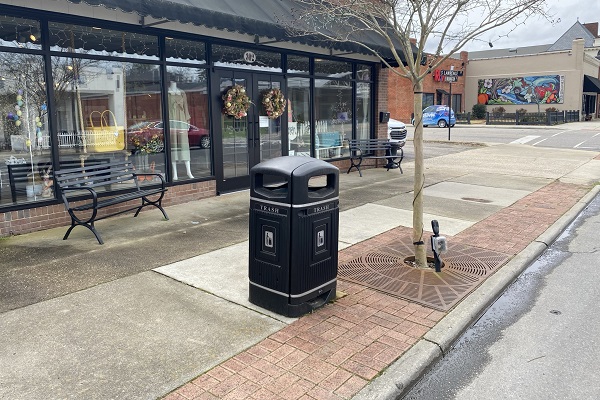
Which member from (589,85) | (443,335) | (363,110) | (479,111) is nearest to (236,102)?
(363,110)

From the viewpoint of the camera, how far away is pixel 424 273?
17.8 ft

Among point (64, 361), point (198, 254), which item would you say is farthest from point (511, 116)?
point (64, 361)

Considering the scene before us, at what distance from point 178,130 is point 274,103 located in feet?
7.56

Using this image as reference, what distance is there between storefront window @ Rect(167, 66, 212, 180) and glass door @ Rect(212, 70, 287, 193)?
0.20 m

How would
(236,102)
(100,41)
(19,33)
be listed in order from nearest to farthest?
(19,33) → (100,41) → (236,102)

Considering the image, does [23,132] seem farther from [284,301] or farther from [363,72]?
[363,72]

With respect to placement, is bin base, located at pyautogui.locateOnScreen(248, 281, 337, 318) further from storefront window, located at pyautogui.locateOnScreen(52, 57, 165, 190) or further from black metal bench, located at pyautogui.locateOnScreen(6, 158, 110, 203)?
storefront window, located at pyautogui.locateOnScreen(52, 57, 165, 190)

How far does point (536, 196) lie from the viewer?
9984 millimetres

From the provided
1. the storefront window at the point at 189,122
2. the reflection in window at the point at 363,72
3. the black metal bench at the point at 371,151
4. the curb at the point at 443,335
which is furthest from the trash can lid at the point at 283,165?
the reflection in window at the point at 363,72

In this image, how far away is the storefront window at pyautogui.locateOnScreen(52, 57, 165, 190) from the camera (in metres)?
7.30

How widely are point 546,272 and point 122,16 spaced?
22.5ft

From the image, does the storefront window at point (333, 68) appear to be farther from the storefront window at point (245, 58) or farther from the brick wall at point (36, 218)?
the brick wall at point (36, 218)

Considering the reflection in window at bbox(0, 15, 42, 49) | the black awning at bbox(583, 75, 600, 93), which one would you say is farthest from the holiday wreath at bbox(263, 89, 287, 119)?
the black awning at bbox(583, 75, 600, 93)

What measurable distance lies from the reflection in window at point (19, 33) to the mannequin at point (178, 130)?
231cm
